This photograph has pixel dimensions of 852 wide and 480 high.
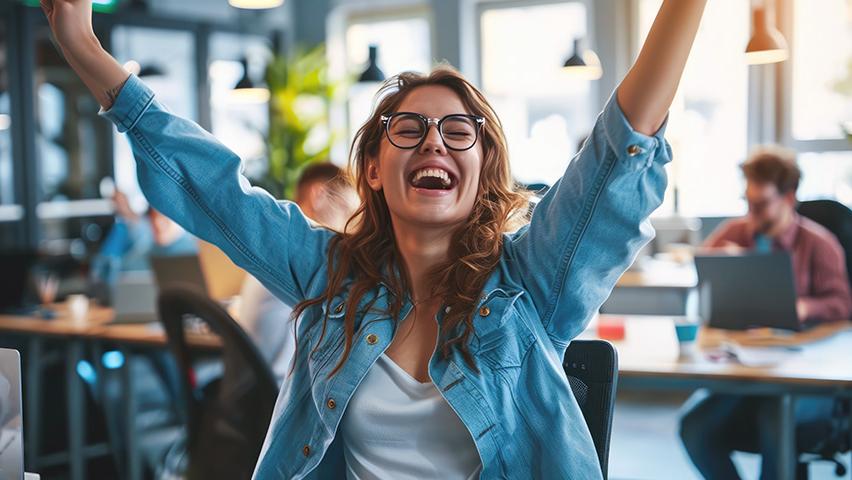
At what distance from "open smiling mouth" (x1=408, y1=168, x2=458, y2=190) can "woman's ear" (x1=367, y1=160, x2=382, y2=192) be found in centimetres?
13

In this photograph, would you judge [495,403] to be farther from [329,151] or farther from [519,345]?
[329,151]

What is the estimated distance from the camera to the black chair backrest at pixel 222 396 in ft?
7.64

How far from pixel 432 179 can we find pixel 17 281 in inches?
138

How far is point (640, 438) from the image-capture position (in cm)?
455

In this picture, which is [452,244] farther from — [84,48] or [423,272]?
[84,48]

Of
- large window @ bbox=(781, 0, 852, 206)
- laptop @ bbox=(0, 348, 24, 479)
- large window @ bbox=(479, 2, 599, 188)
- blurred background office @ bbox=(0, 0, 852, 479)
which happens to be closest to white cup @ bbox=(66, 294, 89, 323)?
blurred background office @ bbox=(0, 0, 852, 479)

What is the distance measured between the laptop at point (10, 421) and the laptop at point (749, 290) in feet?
7.13

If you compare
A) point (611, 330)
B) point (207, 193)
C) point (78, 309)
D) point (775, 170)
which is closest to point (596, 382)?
point (207, 193)

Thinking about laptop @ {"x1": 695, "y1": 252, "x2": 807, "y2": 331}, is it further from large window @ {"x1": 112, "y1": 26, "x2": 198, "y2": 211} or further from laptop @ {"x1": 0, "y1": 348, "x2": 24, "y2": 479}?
large window @ {"x1": 112, "y1": 26, "x2": 198, "y2": 211}

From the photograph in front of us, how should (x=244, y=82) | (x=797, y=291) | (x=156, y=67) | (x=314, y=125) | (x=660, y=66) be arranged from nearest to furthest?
(x=660, y=66)
(x=797, y=291)
(x=244, y=82)
(x=156, y=67)
(x=314, y=125)

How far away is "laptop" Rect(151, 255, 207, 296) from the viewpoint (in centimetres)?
372

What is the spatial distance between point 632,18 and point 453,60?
157cm

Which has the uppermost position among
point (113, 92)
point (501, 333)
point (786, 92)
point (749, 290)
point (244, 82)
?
point (244, 82)

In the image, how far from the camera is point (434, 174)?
1.48 meters
